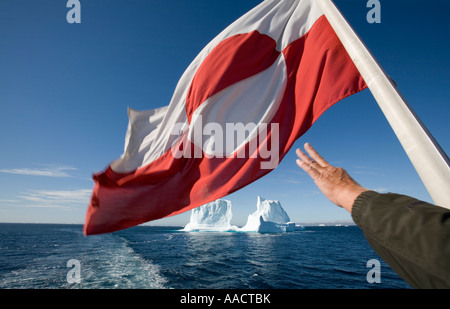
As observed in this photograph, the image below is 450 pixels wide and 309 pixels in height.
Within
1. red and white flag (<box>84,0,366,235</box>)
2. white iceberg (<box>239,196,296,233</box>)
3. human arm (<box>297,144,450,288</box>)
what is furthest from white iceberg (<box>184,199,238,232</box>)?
human arm (<box>297,144,450,288</box>)

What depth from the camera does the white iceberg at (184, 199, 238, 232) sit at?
76312mm

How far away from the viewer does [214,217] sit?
79.8 metres

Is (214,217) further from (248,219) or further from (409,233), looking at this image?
(409,233)

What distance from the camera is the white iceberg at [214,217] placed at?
76.3 meters

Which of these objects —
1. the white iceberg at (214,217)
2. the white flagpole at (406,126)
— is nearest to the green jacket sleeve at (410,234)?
the white flagpole at (406,126)

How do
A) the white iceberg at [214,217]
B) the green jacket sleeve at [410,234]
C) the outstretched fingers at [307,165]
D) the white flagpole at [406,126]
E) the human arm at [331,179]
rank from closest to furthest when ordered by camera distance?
the green jacket sleeve at [410,234] < the human arm at [331,179] < the white flagpole at [406,126] < the outstretched fingers at [307,165] < the white iceberg at [214,217]

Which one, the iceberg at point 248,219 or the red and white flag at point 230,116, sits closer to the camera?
the red and white flag at point 230,116

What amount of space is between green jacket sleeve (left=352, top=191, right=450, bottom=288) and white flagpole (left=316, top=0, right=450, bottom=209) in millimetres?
669

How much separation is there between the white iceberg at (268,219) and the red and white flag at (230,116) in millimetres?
68096

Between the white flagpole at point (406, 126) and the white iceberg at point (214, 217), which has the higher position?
the white flagpole at point (406, 126)

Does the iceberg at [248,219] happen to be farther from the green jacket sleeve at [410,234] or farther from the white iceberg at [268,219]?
the green jacket sleeve at [410,234]

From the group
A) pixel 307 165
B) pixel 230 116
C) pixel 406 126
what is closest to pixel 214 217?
pixel 230 116

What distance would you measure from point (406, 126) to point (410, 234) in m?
1.11

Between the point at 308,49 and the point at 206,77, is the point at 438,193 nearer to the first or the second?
the point at 308,49
